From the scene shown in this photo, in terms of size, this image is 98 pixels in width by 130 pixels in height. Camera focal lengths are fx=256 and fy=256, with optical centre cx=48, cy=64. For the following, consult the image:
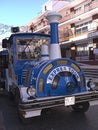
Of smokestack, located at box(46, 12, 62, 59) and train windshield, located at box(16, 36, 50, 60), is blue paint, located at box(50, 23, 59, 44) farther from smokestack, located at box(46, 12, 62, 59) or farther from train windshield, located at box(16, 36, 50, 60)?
train windshield, located at box(16, 36, 50, 60)

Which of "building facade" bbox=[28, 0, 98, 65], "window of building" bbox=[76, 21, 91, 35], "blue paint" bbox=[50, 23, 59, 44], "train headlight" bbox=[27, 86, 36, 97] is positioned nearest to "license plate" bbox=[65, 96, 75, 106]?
"train headlight" bbox=[27, 86, 36, 97]

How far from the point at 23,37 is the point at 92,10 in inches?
855

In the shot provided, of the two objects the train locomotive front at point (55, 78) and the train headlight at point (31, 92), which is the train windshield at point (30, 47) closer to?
the train locomotive front at point (55, 78)

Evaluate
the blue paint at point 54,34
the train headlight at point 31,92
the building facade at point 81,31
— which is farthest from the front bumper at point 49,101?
the building facade at point 81,31

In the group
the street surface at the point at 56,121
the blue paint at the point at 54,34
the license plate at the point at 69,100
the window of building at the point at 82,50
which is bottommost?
the street surface at the point at 56,121

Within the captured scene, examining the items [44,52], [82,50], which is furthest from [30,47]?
[82,50]

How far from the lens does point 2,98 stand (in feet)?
35.8

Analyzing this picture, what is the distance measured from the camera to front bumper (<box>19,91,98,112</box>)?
595 centimetres

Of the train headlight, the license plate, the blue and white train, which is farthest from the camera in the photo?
the license plate

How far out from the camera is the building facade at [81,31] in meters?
28.6

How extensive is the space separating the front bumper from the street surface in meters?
0.61

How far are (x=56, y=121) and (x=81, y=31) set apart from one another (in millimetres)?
26523

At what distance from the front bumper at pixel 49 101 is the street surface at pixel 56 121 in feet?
2.00

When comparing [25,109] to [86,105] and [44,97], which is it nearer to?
[44,97]
